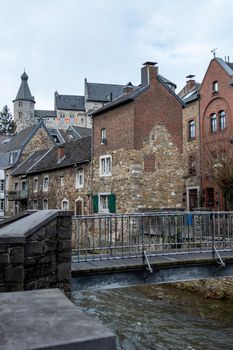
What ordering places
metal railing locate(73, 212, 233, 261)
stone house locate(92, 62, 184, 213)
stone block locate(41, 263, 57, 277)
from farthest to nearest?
stone house locate(92, 62, 184, 213), metal railing locate(73, 212, 233, 261), stone block locate(41, 263, 57, 277)

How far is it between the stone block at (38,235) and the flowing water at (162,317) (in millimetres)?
2424

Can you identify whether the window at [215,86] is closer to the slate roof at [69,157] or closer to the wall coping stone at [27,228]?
the slate roof at [69,157]

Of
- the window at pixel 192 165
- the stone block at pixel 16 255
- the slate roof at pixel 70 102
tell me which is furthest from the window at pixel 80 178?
the slate roof at pixel 70 102

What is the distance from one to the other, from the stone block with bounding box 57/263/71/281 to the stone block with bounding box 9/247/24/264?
118cm

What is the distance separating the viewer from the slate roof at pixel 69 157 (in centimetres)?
2975

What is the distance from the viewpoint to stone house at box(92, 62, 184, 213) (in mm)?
24344

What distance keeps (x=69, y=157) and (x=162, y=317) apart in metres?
20.5

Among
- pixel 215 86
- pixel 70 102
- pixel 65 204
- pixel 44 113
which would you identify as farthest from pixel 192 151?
pixel 70 102

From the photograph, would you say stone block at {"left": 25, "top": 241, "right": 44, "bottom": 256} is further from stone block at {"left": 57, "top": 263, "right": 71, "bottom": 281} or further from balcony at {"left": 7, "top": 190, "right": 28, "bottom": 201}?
balcony at {"left": 7, "top": 190, "right": 28, "bottom": 201}

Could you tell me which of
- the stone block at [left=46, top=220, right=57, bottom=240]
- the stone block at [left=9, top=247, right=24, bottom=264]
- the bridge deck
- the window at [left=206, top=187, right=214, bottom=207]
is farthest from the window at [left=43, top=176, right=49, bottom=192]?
the stone block at [left=9, top=247, right=24, bottom=264]

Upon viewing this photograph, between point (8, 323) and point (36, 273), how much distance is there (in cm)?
434

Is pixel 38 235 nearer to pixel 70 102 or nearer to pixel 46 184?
pixel 46 184

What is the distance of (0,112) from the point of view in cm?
8688

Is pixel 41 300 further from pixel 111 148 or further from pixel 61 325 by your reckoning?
pixel 111 148
